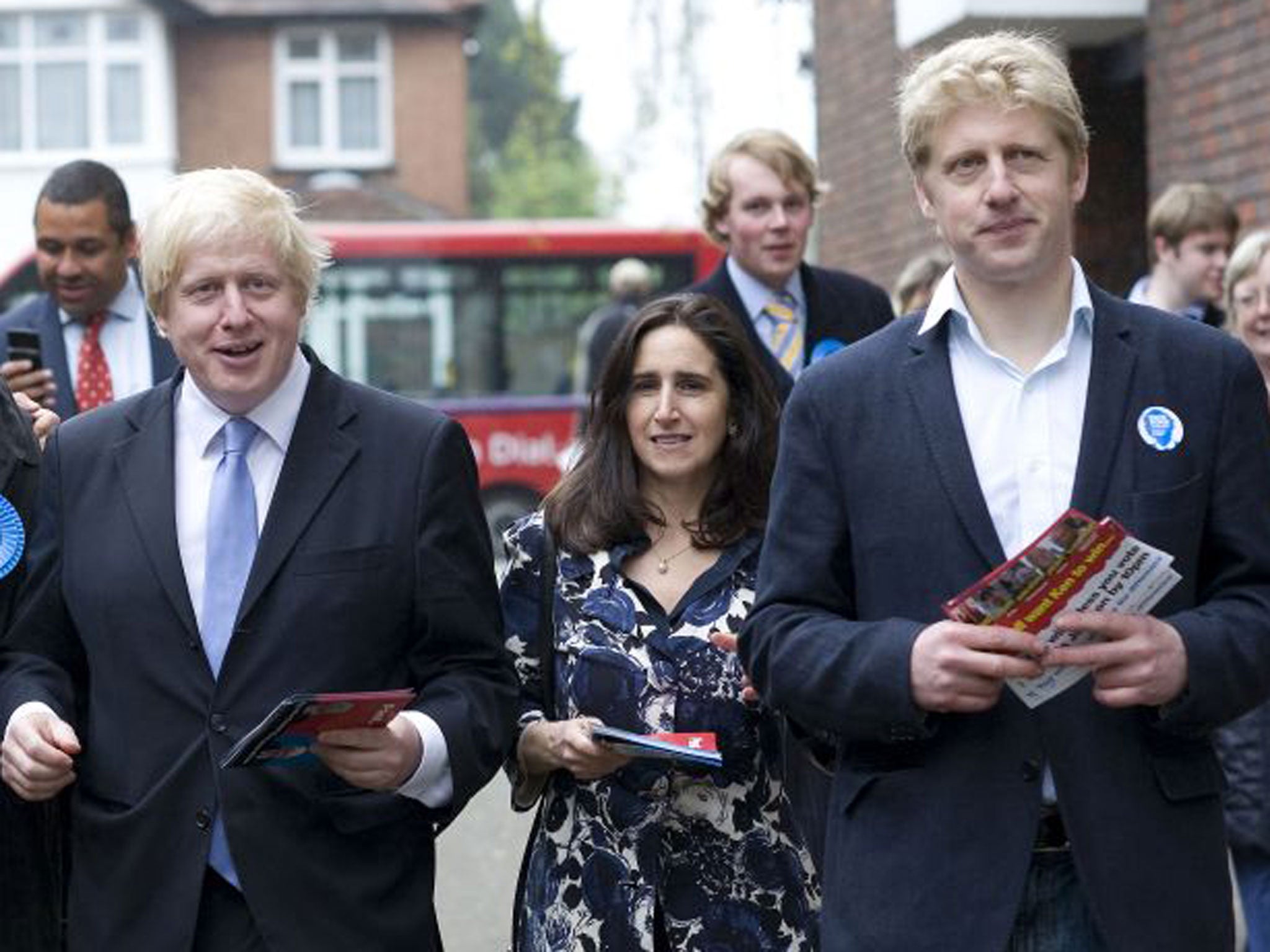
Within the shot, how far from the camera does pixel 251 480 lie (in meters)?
3.93

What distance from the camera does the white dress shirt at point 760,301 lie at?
672 centimetres

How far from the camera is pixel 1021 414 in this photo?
3516mm

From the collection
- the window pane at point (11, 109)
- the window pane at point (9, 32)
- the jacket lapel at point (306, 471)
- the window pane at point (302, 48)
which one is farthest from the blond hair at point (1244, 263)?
the window pane at point (9, 32)

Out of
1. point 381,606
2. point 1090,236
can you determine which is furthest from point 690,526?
point 1090,236

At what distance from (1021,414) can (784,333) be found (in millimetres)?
3278

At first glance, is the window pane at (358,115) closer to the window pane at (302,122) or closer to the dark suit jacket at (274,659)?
the window pane at (302,122)

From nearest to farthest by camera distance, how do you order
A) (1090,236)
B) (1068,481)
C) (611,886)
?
(1068,481)
(611,886)
(1090,236)

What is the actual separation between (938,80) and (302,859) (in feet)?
5.31

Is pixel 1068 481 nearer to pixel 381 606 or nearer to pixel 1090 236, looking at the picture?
pixel 381 606

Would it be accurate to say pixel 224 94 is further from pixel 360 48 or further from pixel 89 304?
pixel 89 304

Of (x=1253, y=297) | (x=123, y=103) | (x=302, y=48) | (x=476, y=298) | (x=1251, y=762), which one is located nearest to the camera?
(x=1251, y=762)

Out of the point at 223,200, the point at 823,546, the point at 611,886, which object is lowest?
the point at 611,886

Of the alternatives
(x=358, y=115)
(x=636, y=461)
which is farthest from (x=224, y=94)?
(x=636, y=461)

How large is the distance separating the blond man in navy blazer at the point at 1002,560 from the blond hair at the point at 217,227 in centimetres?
95
